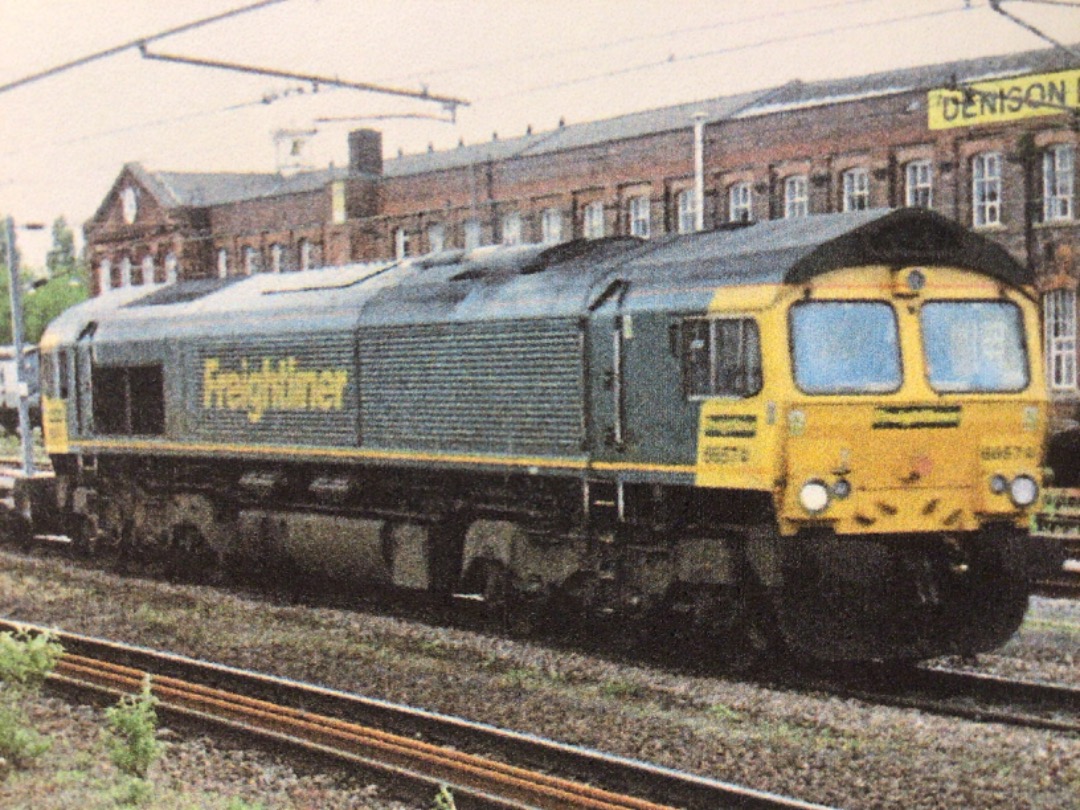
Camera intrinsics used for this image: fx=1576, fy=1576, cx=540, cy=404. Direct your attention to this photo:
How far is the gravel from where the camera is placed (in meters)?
8.97

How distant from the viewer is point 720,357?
11.5 meters

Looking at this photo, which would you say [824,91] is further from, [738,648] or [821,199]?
[738,648]

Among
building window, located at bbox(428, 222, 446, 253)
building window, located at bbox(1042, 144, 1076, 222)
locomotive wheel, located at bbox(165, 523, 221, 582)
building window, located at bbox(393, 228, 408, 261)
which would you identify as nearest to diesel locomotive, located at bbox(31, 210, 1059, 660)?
locomotive wheel, located at bbox(165, 523, 221, 582)

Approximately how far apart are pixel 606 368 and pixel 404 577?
11.5 ft

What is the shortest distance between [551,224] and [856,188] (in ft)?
32.8

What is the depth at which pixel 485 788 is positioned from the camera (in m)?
8.81

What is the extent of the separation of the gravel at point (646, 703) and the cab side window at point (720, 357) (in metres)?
2.18

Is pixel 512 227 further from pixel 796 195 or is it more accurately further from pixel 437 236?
pixel 796 195

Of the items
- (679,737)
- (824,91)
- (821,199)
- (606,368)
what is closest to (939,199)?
(821,199)

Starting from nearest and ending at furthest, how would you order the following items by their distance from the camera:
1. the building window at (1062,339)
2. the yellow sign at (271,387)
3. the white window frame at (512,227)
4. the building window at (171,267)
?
1. the yellow sign at (271,387)
2. the building window at (1062,339)
3. the white window frame at (512,227)
4. the building window at (171,267)

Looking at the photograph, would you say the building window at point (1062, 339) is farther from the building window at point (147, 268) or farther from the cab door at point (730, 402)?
the building window at point (147, 268)

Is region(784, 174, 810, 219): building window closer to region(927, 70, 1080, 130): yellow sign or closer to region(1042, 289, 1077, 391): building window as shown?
region(927, 70, 1080, 130): yellow sign

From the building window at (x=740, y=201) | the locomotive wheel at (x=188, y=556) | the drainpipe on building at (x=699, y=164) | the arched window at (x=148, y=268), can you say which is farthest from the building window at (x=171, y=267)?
the locomotive wheel at (x=188, y=556)

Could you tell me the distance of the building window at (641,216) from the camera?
4178 cm
